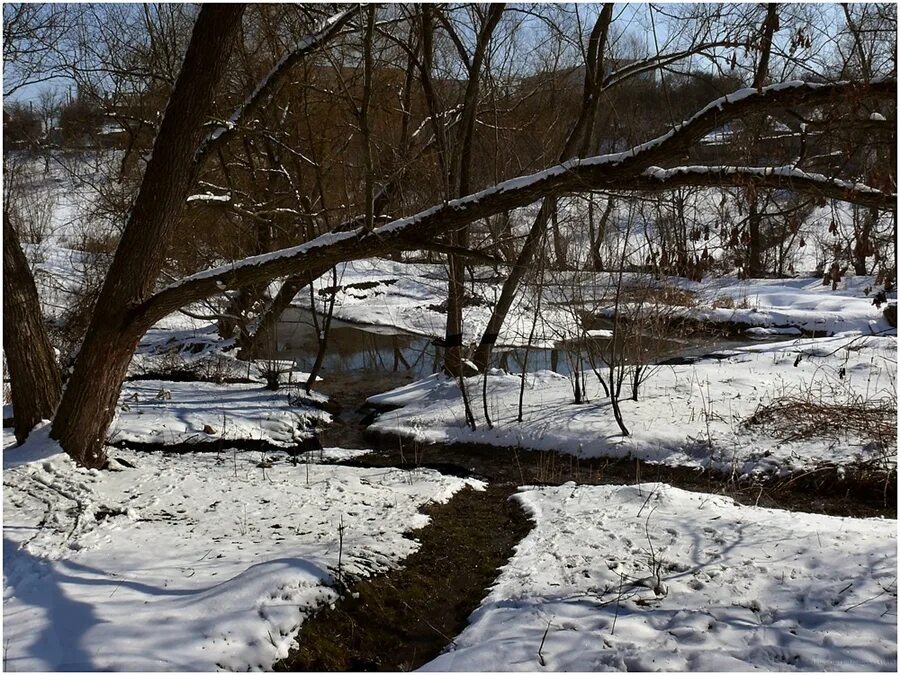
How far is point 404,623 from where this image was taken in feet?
13.1

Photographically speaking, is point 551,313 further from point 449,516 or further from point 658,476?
point 449,516

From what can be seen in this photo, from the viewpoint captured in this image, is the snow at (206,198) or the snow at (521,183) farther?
the snow at (206,198)

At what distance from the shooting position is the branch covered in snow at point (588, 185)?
411 cm

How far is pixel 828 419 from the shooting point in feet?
25.0

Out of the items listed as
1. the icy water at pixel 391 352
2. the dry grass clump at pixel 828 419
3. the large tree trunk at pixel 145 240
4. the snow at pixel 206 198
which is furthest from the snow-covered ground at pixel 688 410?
the large tree trunk at pixel 145 240

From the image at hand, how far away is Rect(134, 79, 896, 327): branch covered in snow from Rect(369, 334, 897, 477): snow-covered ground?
2.61 meters

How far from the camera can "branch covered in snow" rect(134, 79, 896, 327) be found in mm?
4105

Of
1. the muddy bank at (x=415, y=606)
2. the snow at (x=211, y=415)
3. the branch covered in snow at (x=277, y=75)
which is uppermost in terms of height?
the branch covered in snow at (x=277, y=75)

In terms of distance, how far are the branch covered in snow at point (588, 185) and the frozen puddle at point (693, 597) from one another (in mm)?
2172

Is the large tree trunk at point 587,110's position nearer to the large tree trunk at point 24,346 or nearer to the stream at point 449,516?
the stream at point 449,516

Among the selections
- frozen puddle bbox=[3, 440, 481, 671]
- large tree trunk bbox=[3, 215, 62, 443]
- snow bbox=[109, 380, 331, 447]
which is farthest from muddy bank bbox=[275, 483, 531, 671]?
snow bbox=[109, 380, 331, 447]

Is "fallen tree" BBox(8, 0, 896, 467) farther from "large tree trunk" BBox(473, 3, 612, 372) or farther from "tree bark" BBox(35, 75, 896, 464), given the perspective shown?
"large tree trunk" BBox(473, 3, 612, 372)

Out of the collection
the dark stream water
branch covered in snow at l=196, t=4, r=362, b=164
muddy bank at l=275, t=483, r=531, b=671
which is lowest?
muddy bank at l=275, t=483, r=531, b=671

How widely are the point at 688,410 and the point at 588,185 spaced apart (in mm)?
4868
